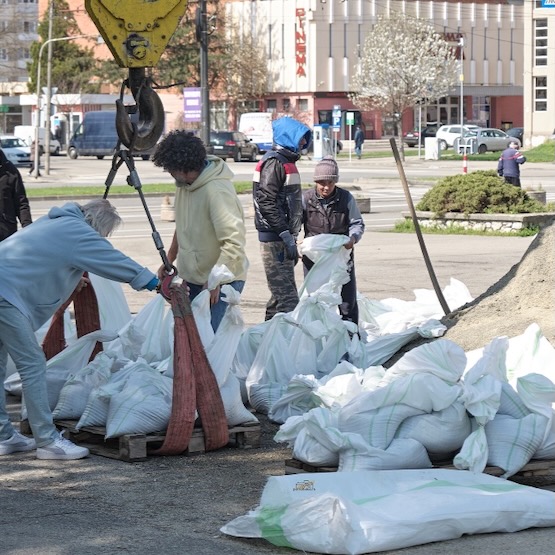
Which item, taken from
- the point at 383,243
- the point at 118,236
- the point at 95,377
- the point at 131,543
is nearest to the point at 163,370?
the point at 95,377

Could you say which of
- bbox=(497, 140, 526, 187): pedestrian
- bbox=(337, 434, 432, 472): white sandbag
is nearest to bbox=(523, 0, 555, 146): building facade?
bbox=(497, 140, 526, 187): pedestrian

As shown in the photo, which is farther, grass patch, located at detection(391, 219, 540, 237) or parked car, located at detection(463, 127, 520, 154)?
parked car, located at detection(463, 127, 520, 154)

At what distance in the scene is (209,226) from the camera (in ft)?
26.3

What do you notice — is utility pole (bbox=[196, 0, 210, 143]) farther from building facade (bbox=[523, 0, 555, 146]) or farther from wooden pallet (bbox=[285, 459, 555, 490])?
building facade (bbox=[523, 0, 555, 146])

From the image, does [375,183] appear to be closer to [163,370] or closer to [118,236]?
[118,236]

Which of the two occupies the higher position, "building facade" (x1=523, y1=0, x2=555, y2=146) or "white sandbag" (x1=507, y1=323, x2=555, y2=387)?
"building facade" (x1=523, y1=0, x2=555, y2=146)

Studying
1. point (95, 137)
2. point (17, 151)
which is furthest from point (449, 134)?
point (17, 151)

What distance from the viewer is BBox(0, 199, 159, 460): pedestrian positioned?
22.1 feet

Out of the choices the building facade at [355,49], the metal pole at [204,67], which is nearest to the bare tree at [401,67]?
the building facade at [355,49]

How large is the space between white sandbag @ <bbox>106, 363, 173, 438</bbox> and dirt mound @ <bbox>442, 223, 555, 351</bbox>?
2265 millimetres

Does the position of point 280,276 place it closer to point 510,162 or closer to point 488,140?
point 510,162

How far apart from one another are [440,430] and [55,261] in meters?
2.27

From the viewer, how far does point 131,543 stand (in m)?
5.30

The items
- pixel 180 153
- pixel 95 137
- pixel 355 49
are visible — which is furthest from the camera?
pixel 355 49
